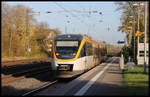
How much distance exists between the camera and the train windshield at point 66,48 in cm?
1853

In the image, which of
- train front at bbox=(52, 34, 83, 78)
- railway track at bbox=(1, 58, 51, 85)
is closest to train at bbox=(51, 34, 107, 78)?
train front at bbox=(52, 34, 83, 78)

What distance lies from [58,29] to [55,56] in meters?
66.0

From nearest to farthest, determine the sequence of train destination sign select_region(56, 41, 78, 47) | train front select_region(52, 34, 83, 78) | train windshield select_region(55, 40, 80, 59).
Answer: train front select_region(52, 34, 83, 78)
train windshield select_region(55, 40, 80, 59)
train destination sign select_region(56, 41, 78, 47)

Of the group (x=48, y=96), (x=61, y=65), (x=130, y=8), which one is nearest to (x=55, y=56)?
(x=61, y=65)

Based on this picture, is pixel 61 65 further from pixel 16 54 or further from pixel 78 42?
pixel 16 54

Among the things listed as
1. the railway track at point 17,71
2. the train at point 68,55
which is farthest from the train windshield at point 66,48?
the railway track at point 17,71

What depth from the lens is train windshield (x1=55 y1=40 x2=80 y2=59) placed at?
1853 centimetres

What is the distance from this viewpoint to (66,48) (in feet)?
62.5

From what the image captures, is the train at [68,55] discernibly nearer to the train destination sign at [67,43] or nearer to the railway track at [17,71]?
the train destination sign at [67,43]

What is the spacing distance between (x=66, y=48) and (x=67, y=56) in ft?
2.52

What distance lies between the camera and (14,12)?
5275 centimetres

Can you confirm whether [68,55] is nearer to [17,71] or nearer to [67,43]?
[67,43]

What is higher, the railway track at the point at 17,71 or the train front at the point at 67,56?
the train front at the point at 67,56

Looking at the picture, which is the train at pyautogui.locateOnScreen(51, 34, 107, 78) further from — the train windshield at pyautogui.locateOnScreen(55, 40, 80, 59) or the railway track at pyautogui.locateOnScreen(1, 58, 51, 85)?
the railway track at pyautogui.locateOnScreen(1, 58, 51, 85)
